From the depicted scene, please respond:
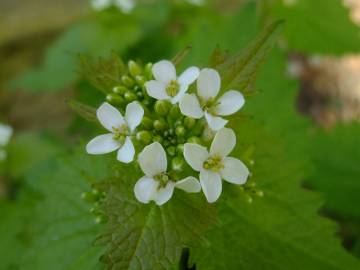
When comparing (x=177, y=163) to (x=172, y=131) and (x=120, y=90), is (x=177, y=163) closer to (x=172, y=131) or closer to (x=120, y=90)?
(x=172, y=131)

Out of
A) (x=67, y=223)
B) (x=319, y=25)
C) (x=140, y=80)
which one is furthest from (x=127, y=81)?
(x=319, y=25)

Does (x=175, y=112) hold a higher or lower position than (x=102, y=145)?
higher

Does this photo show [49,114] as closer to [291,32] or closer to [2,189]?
[2,189]

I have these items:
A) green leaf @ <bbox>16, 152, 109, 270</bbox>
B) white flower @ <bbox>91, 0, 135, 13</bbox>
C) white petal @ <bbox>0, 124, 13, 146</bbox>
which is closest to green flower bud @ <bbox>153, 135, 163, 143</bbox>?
green leaf @ <bbox>16, 152, 109, 270</bbox>

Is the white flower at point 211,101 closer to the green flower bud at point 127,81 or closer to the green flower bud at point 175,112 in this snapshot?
the green flower bud at point 175,112

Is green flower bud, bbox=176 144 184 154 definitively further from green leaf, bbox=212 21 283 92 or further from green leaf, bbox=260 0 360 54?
green leaf, bbox=260 0 360 54

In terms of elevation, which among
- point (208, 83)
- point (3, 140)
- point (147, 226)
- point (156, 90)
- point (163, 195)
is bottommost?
point (3, 140)

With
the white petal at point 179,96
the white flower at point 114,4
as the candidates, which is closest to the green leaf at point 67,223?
the white petal at point 179,96
